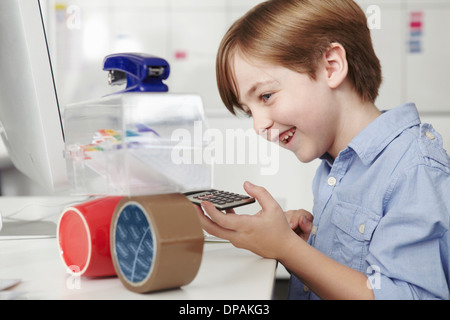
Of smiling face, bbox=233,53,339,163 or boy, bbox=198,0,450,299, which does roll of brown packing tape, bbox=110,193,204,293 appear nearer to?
A: boy, bbox=198,0,450,299

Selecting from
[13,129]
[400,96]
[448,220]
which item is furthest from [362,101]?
[400,96]

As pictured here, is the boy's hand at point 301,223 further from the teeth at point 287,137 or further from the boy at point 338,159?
the teeth at point 287,137

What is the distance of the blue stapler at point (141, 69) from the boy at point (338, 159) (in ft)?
0.59

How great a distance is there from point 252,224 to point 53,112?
1.13ft

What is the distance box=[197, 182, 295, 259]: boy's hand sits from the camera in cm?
68

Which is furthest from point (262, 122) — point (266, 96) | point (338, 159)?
point (338, 159)

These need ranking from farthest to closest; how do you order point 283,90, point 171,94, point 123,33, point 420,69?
1. point 123,33
2. point 420,69
3. point 283,90
4. point 171,94

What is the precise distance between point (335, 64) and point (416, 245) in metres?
0.36

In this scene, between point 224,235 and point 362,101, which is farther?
point 362,101

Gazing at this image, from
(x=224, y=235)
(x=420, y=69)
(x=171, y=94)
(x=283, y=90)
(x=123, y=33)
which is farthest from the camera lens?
(x=123, y=33)

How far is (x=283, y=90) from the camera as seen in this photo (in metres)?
0.87

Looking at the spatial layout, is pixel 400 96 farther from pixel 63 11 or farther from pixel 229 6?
pixel 63 11

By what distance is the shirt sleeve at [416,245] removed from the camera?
664 millimetres

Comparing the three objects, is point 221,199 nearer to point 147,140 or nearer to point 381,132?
point 147,140
